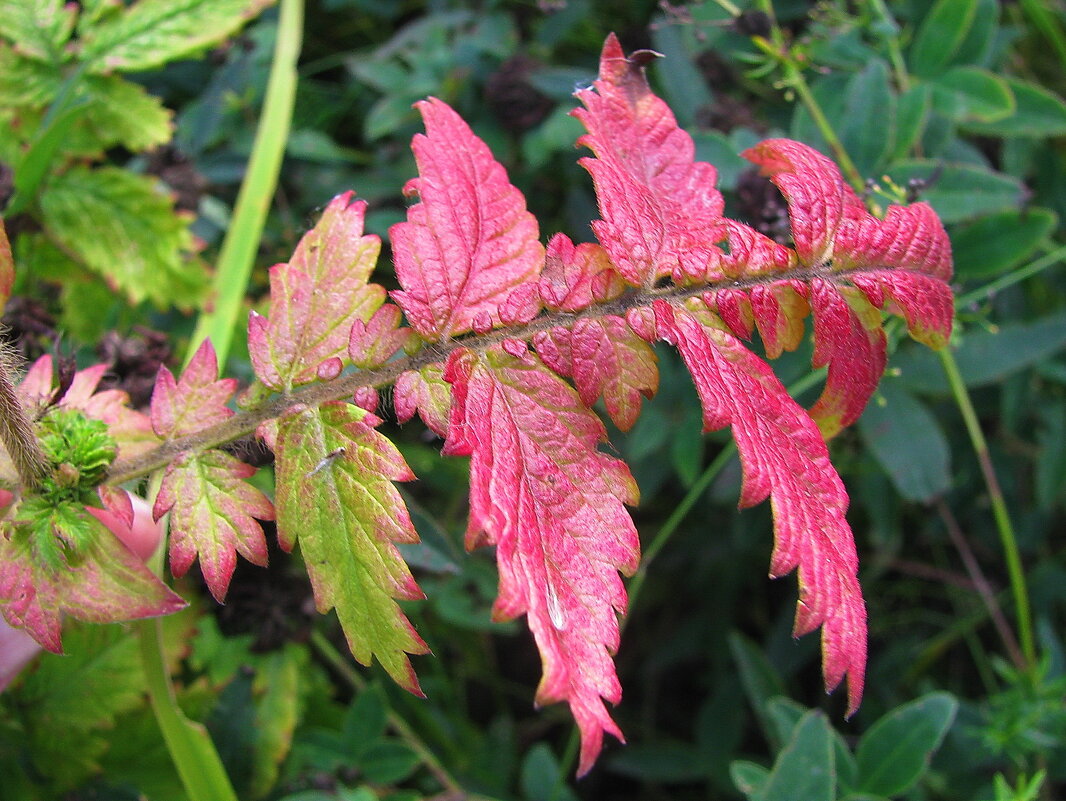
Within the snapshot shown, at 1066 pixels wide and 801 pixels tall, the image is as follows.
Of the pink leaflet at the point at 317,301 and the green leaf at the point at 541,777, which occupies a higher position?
the pink leaflet at the point at 317,301

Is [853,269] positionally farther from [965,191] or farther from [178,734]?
[178,734]

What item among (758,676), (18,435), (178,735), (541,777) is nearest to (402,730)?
(541,777)

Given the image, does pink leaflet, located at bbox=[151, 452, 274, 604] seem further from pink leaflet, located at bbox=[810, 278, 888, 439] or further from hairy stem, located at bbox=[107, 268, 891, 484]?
pink leaflet, located at bbox=[810, 278, 888, 439]

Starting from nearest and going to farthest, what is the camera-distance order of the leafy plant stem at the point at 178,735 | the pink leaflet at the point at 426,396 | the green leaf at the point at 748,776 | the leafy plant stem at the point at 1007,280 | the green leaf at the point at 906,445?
the pink leaflet at the point at 426,396 → the leafy plant stem at the point at 178,735 → the green leaf at the point at 748,776 → the leafy plant stem at the point at 1007,280 → the green leaf at the point at 906,445

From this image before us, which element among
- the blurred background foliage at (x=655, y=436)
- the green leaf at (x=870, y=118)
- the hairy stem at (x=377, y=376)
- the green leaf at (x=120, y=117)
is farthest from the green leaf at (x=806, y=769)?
the green leaf at (x=120, y=117)

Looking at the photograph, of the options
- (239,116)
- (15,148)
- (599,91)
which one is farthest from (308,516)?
(239,116)

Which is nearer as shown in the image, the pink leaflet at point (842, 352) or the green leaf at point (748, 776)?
the pink leaflet at point (842, 352)

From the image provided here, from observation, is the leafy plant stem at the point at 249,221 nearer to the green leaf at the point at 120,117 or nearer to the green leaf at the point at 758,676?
the green leaf at the point at 120,117

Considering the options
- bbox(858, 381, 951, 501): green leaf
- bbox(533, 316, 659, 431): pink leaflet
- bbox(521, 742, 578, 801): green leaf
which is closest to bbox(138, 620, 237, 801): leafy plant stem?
bbox(521, 742, 578, 801): green leaf
